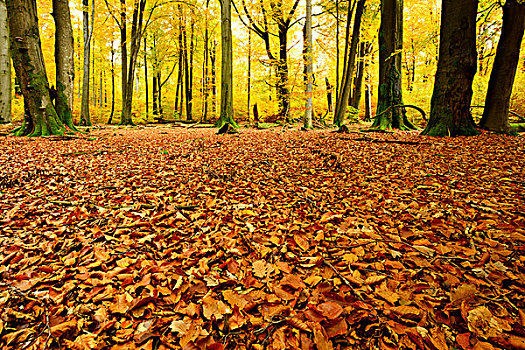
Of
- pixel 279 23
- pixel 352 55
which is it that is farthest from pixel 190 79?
pixel 352 55

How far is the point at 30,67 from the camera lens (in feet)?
21.2

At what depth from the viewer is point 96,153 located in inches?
206

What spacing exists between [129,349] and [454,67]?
7264 mm

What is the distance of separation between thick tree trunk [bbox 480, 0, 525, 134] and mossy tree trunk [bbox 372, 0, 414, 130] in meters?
2.22

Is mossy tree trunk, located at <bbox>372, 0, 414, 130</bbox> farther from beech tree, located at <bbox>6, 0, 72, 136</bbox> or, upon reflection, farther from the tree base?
beech tree, located at <bbox>6, 0, 72, 136</bbox>

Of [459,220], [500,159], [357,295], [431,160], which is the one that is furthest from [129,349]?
[500,159]

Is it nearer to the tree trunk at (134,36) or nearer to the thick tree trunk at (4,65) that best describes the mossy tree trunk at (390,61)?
the tree trunk at (134,36)

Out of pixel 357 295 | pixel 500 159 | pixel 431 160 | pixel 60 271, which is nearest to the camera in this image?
pixel 357 295

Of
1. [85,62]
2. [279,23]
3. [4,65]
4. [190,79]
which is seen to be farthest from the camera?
[190,79]

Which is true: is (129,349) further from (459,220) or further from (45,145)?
(45,145)

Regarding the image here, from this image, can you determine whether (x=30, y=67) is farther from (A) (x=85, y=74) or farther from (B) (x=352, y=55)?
(B) (x=352, y=55)

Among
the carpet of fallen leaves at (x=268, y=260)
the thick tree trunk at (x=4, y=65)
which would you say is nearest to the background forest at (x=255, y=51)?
the thick tree trunk at (x=4, y=65)

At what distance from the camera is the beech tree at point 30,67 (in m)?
6.24

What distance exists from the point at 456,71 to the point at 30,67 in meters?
10.6
